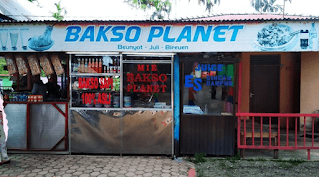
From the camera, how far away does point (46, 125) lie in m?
5.69

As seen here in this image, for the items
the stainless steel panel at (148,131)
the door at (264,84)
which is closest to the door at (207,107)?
the stainless steel panel at (148,131)

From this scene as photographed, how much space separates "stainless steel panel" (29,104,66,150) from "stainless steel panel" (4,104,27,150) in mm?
185

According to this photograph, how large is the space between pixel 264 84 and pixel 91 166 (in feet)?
21.9

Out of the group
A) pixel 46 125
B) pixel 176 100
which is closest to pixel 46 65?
pixel 46 125

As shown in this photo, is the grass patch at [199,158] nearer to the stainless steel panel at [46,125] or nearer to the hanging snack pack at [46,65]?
the stainless steel panel at [46,125]

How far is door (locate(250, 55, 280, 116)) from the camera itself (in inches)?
336

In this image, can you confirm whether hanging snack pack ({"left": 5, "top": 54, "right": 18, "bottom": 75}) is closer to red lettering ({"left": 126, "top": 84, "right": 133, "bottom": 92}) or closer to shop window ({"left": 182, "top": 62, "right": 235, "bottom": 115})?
red lettering ({"left": 126, "top": 84, "right": 133, "bottom": 92})

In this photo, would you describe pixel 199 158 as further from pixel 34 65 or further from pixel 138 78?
pixel 34 65

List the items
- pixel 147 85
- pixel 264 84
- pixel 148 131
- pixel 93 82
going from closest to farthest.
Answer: pixel 148 131 → pixel 147 85 → pixel 93 82 → pixel 264 84

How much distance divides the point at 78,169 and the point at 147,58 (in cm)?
282

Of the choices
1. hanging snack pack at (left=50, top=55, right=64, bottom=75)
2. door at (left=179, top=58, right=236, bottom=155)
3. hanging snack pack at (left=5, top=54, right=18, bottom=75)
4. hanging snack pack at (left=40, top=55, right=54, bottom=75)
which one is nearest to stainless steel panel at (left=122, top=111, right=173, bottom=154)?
door at (left=179, top=58, right=236, bottom=155)

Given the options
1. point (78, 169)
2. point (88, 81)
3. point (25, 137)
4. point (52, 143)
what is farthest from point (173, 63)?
point (25, 137)

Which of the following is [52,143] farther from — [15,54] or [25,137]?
[15,54]

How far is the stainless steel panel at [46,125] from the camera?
5.68m
